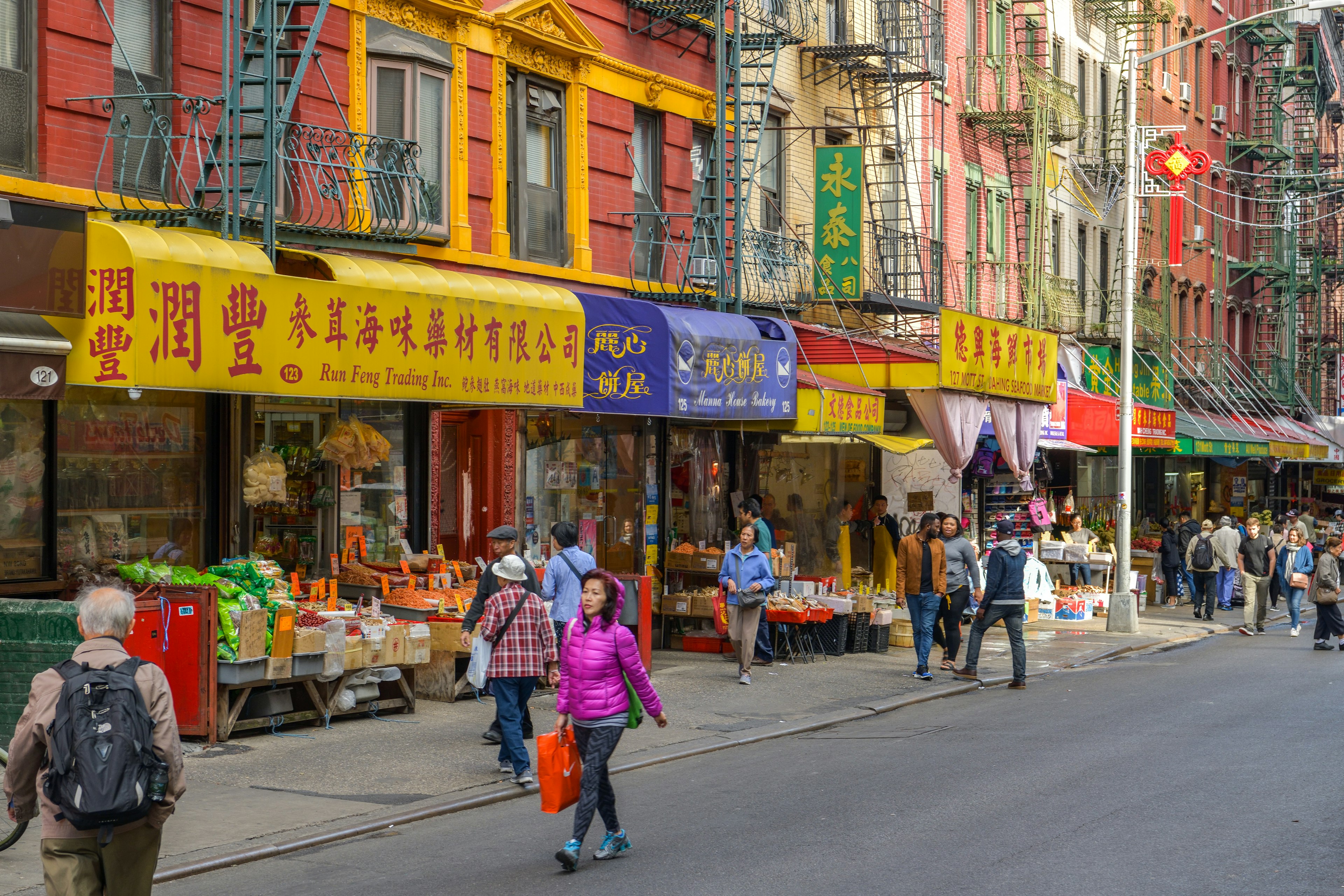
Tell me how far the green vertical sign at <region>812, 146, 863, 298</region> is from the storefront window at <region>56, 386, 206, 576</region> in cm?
1009

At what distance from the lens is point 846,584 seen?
21.5 meters

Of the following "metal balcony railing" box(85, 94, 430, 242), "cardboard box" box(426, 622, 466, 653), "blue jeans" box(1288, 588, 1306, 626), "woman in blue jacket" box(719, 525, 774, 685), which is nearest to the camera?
"metal balcony railing" box(85, 94, 430, 242)

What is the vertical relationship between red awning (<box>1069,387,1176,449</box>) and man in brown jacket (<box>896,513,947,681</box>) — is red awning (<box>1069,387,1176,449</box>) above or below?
above

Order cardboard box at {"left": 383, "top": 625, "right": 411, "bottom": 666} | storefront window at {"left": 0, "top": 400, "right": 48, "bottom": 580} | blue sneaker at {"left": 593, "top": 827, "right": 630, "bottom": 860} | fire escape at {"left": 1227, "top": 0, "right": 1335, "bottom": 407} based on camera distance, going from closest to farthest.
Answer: blue sneaker at {"left": 593, "top": 827, "right": 630, "bottom": 860}, storefront window at {"left": 0, "top": 400, "right": 48, "bottom": 580}, cardboard box at {"left": 383, "top": 625, "right": 411, "bottom": 666}, fire escape at {"left": 1227, "top": 0, "right": 1335, "bottom": 407}

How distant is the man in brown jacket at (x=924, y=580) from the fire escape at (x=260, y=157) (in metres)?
6.30

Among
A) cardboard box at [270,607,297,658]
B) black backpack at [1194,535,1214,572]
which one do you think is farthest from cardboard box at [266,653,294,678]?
black backpack at [1194,535,1214,572]

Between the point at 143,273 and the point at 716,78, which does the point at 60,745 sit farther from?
the point at 716,78

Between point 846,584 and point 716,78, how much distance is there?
24.1ft

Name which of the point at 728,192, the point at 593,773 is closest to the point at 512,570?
the point at 593,773

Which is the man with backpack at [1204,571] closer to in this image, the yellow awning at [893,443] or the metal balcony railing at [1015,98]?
the metal balcony railing at [1015,98]

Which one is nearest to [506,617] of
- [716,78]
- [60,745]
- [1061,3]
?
[60,745]

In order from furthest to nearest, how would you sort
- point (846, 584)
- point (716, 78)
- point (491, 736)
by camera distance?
point (846, 584) < point (716, 78) < point (491, 736)

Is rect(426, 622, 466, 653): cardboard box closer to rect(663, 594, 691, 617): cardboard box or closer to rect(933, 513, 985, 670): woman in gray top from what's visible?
rect(663, 594, 691, 617): cardboard box

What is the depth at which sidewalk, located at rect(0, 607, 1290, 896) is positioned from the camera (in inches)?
344
